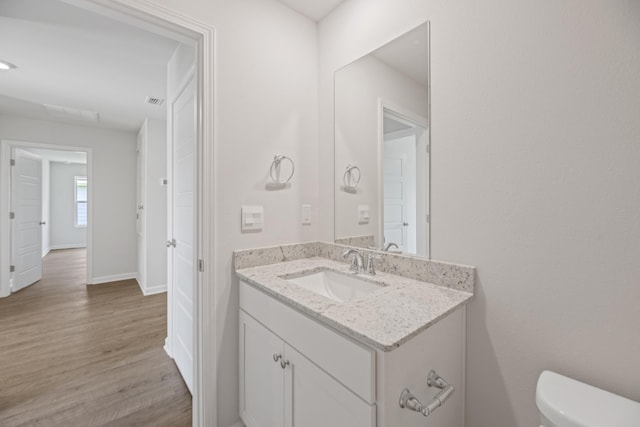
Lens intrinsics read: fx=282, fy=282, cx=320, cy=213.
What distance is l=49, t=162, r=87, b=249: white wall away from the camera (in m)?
7.38

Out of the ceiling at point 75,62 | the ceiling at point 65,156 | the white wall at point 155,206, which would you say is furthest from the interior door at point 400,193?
the ceiling at point 65,156

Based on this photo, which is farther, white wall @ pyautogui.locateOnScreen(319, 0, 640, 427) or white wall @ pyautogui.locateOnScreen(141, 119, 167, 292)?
white wall @ pyautogui.locateOnScreen(141, 119, 167, 292)

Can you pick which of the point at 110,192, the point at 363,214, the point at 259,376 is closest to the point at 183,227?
the point at 259,376

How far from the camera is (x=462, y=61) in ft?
3.82

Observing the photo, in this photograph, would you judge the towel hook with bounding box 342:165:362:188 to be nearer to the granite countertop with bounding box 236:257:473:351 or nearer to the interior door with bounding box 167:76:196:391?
the granite countertop with bounding box 236:257:473:351

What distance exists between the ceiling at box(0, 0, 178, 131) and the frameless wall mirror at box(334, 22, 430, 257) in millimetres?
1502

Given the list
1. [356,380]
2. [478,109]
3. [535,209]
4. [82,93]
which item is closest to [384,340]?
[356,380]

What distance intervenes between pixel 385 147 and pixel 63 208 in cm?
946

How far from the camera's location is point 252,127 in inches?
62.1

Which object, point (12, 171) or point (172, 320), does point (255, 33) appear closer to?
point (172, 320)

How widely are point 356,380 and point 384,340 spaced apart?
0.58ft

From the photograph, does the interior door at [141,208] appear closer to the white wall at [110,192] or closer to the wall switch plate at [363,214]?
the white wall at [110,192]

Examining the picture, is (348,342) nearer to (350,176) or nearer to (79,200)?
(350,176)

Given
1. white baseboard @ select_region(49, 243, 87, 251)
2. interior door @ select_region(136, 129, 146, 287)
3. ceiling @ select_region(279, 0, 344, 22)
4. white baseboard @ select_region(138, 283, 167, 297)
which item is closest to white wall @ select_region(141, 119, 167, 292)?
white baseboard @ select_region(138, 283, 167, 297)
